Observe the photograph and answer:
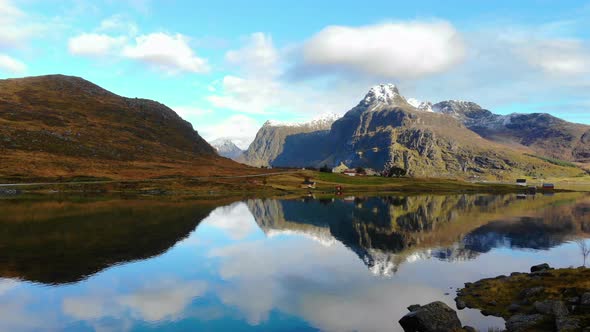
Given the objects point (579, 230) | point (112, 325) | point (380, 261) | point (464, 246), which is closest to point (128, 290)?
point (112, 325)

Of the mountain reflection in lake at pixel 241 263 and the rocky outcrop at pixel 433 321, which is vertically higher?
the rocky outcrop at pixel 433 321

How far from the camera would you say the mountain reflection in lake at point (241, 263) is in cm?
4122

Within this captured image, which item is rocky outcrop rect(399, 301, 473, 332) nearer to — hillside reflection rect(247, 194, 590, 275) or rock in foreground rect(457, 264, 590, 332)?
rock in foreground rect(457, 264, 590, 332)

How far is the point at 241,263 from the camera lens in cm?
6694

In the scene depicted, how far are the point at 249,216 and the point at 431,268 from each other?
251 ft

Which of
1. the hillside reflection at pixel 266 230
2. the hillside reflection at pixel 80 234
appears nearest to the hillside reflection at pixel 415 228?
the hillside reflection at pixel 266 230

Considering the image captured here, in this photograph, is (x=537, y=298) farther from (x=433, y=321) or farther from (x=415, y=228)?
(x=415, y=228)

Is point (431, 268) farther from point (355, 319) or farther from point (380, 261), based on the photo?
point (355, 319)

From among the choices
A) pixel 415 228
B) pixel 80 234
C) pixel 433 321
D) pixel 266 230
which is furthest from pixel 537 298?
pixel 80 234

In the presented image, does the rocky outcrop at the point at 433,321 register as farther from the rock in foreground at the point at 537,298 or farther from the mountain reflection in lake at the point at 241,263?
the rock in foreground at the point at 537,298

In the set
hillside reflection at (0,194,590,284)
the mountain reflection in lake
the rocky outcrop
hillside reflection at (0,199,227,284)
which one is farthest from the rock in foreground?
hillside reflection at (0,199,227,284)

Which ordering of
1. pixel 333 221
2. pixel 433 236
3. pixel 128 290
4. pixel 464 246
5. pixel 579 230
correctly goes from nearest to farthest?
pixel 128 290, pixel 464 246, pixel 433 236, pixel 579 230, pixel 333 221

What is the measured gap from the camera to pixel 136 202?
13500cm

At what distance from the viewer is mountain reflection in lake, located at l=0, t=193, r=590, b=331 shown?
41219 mm
